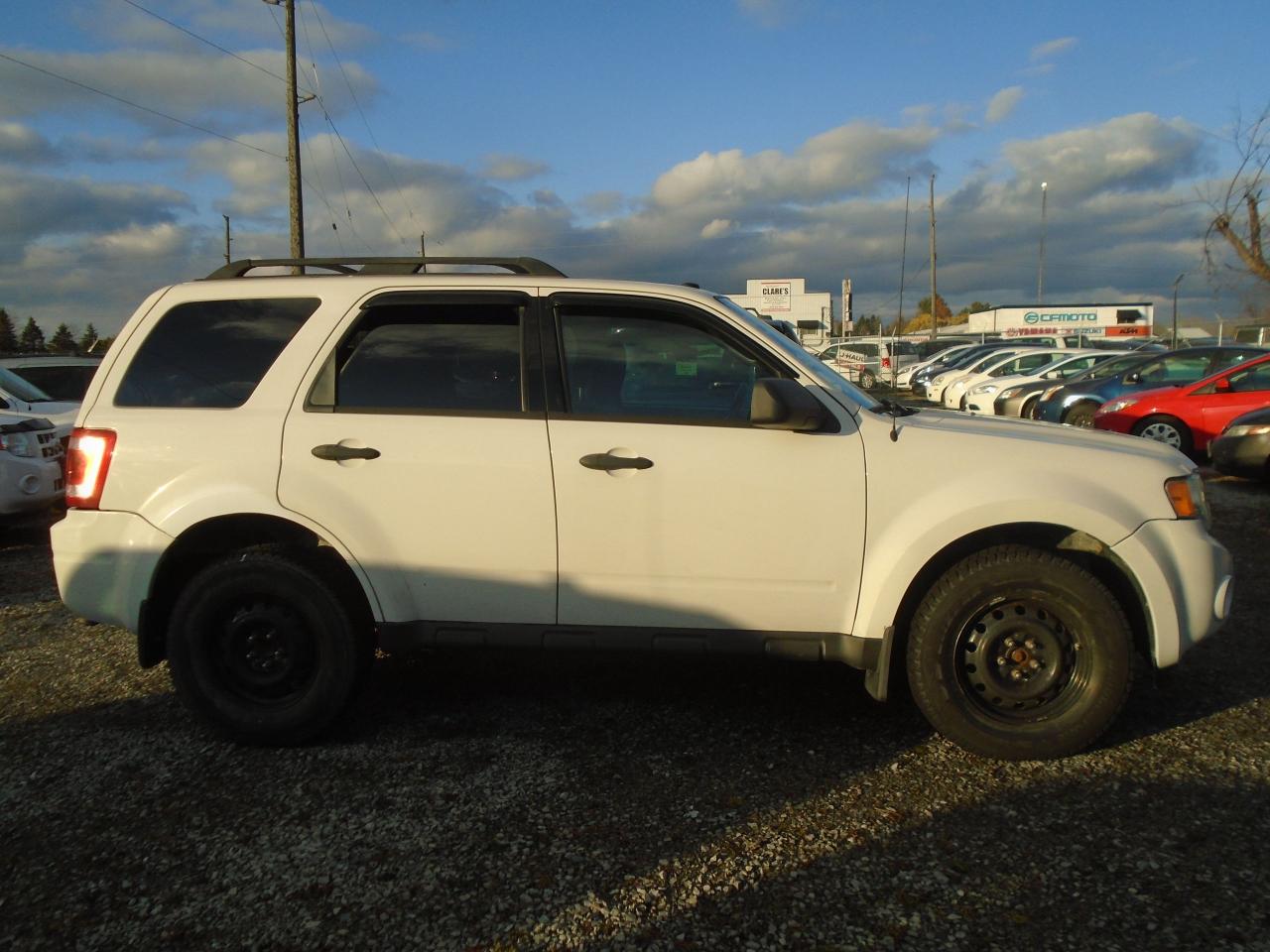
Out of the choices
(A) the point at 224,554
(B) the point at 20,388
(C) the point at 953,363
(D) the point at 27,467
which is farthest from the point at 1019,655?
(C) the point at 953,363

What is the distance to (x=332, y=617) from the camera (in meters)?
3.83

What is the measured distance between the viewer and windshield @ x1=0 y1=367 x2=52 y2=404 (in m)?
9.95

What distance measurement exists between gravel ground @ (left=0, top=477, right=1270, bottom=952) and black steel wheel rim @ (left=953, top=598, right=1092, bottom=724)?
9.6 inches

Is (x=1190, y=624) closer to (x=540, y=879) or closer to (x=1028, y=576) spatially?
(x=1028, y=576)

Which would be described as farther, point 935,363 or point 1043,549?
point 935,363

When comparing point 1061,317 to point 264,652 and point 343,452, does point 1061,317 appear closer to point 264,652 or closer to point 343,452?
point 343,452

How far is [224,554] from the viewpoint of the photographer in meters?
3.99

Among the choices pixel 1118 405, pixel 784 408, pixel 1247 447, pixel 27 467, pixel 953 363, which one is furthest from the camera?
pixel 953 363

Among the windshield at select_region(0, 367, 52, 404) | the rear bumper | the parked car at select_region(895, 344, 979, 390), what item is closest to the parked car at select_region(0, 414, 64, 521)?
the windshield at select_region(0, 367, 52, 404)

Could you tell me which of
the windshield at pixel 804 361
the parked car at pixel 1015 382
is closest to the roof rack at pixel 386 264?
the windshield at pixel 804 361

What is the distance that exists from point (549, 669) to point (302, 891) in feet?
6.85

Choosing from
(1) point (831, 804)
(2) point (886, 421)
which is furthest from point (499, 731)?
(2) point (886, 421)

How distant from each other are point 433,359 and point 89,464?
4.76ft

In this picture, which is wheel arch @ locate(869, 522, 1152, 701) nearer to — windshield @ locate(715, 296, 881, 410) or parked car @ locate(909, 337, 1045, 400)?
windshield @ locate(715, 296, 881, 410)
